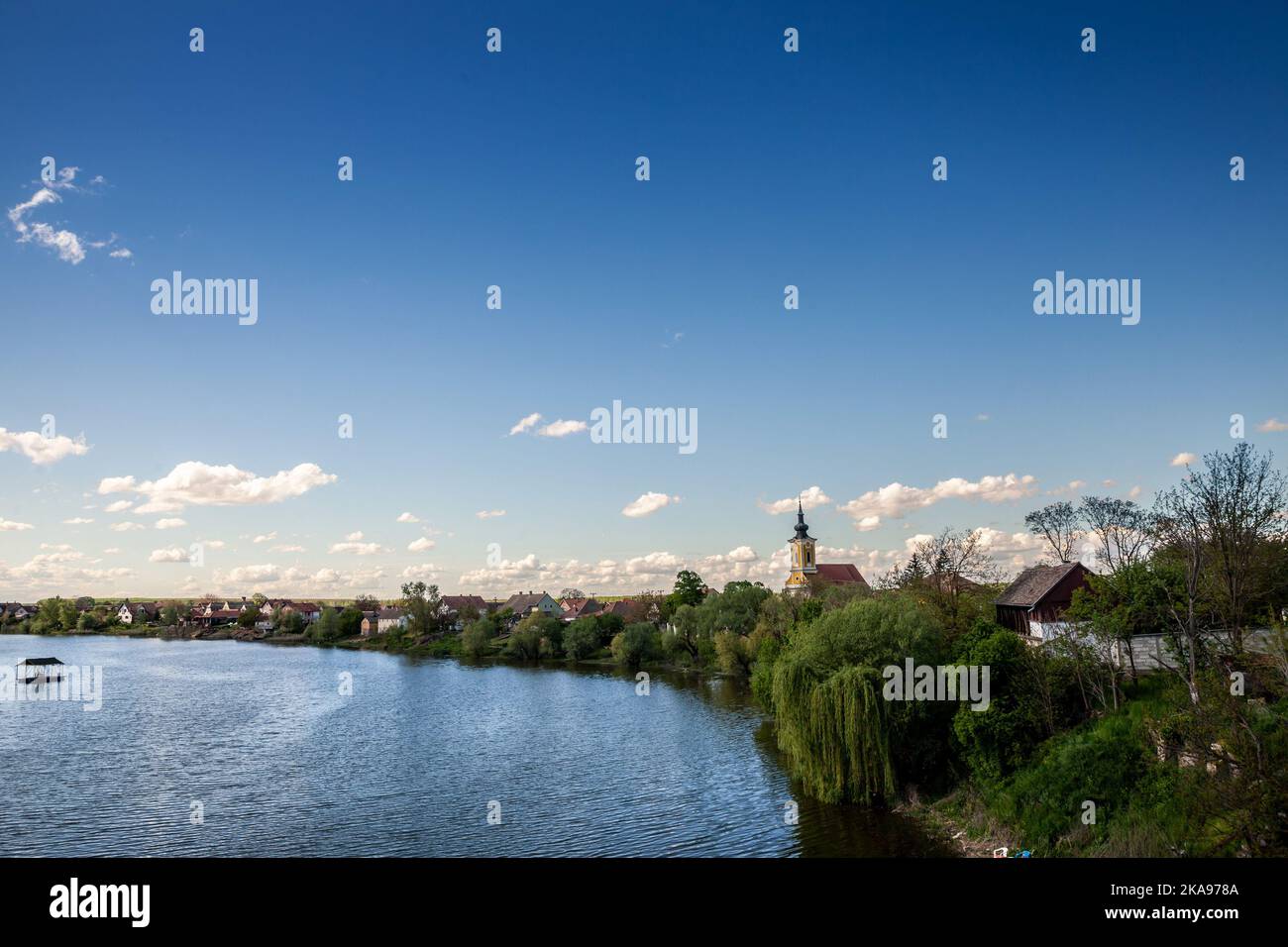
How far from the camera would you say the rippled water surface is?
19.8 meters

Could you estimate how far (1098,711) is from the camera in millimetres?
20078

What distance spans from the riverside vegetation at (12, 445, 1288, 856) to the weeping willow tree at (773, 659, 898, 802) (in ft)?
0.14

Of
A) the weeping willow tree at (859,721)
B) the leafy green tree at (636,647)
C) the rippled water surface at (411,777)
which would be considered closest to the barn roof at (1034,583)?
the weeping willow tree at (859,721)

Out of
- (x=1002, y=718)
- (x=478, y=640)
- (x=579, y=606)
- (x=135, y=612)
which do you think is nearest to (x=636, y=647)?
(x=478, y=640)

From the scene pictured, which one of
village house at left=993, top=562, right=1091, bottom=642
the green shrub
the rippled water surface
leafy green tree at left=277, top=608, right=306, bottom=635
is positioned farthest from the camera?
leafy green tree at left=277, top=608, right=306, bottom=635

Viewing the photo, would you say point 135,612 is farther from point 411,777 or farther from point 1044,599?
point 1044,599

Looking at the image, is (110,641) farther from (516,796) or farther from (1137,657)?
(1137,657)

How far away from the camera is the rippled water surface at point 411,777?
19.8 meters

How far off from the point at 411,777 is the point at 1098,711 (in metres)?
20.7

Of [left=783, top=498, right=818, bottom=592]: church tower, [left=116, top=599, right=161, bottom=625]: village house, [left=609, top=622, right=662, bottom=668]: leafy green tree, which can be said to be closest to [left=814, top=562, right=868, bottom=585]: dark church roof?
[left=783, top=498, right=818, bottom=592]: church tower

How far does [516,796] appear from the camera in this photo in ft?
78.1

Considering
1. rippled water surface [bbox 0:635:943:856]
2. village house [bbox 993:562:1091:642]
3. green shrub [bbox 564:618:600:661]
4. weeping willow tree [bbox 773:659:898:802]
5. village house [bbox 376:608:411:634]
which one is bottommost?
village house [bbox 376:608:411:634]

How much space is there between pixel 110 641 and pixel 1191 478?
111674 millimetres

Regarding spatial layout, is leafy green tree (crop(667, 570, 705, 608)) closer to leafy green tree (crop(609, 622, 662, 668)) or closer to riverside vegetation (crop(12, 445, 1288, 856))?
leafy green tree (crop(609, 622, 662, 668))
